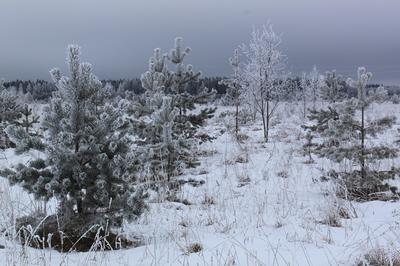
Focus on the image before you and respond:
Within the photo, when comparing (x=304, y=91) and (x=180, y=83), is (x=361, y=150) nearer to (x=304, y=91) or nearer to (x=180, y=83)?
(x=180, y=83)

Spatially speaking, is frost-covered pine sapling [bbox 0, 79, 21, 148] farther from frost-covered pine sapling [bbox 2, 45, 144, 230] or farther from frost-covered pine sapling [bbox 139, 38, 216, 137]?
frost-covered pine sapling [bbox 2, 45, 144, 230]

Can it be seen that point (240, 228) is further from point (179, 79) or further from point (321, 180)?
point (179, 79)

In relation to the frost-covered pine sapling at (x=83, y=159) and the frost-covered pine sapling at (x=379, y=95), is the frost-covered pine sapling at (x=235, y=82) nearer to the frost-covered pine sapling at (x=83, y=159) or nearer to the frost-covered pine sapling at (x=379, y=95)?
the frost-covered pine sapling at (x=379, y=95)

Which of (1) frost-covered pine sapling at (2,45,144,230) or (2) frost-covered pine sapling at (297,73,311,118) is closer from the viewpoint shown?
(1) frost-covered pine sapling at (2,45,144,230)

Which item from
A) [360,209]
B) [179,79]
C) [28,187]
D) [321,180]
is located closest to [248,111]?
[179,79]

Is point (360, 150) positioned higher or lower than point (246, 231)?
higher

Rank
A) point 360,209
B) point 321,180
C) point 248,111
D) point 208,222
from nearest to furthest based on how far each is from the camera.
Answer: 1. point 208,222
2. point 360,209
3. point 321,180
4. point 248,111

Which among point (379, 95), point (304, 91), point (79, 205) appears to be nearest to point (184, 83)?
point (379, 95)

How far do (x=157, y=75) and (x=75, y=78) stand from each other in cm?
591

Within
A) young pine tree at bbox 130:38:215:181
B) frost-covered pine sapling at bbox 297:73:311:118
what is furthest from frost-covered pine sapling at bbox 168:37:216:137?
frost-covered pine sapling at bbox 297:73:311:118

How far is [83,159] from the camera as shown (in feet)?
15.8

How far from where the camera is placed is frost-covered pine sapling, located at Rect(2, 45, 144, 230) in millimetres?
4637

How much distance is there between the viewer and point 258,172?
10008mm

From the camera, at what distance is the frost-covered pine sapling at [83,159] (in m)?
4.64
